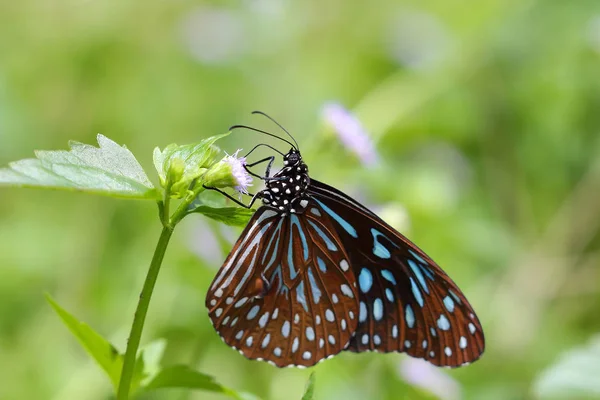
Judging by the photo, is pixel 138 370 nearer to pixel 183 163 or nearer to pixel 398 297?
pixel 183 163

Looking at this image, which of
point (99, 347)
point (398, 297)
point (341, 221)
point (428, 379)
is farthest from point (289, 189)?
point (428, 379)

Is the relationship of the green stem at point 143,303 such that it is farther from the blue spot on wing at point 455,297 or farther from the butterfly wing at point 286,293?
the blue spot on wing at point 455,297

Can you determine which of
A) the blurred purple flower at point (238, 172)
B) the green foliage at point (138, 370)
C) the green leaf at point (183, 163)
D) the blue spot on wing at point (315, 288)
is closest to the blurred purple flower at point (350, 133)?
the blue spot on wing at point (315, 288)

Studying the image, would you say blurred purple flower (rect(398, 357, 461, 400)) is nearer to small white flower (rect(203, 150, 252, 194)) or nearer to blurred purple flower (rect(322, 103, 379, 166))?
blurred purple flower (rect(322, 103, 379, 166))

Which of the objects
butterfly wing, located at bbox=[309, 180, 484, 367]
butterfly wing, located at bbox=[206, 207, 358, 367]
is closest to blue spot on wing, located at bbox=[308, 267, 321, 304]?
butterfly wing, located at bbox=[206, 207, 358, 367]

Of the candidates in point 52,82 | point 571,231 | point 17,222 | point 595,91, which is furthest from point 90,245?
point 595,91
